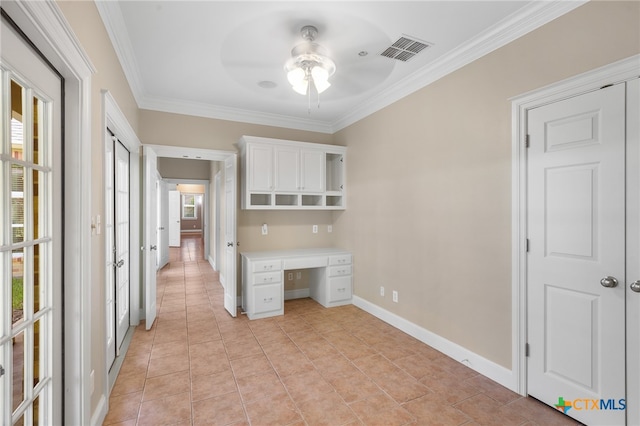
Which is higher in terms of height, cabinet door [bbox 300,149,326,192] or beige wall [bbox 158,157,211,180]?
beige wall [bbox 158,157,211,180]

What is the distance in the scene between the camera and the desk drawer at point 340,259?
4.32 metres

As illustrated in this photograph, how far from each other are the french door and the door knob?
117 inches

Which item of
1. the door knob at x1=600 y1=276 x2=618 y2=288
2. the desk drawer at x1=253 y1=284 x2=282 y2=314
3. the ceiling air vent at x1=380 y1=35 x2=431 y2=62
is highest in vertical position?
the ceiling air vent at x1=380 y1=35 x2=431 y2=62

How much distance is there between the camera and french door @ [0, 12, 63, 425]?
3.50 feet

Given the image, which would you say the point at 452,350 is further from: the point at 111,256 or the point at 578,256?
the point at 111,256

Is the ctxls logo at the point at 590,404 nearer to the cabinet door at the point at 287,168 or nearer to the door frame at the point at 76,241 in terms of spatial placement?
the door frame at the point at 76,241

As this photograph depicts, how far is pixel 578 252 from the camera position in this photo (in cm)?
200

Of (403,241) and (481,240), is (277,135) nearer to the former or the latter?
(403,241)

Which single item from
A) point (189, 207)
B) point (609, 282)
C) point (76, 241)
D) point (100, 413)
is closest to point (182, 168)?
point (100, 413)

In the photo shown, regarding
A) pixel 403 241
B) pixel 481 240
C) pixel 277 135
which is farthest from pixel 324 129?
pixel 481 240

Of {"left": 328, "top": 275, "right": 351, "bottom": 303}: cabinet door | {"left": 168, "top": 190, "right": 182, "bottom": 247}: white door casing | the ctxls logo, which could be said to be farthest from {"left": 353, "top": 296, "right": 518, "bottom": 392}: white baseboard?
{"left": 168, "top": 190, "right": 182, "bottom": 247}: white door casing

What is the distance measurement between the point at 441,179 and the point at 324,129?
2.50 m

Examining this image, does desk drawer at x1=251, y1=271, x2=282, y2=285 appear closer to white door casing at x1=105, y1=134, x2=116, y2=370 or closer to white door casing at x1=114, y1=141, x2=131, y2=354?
white door casing at x1=114, y1=141, x2=131, y2=354

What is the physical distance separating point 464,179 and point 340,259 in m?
2.15
